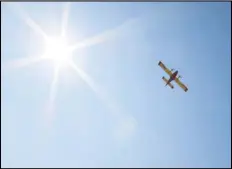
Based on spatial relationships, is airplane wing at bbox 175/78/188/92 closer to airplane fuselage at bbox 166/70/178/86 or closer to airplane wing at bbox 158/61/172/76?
airplane fuselage at bbox 166/70/178/86

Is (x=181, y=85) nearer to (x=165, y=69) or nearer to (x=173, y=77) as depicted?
(x=173, y=77)

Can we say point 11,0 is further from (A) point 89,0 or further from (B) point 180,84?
(B) point 180,84

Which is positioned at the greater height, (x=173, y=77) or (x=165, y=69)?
(x=165, y=69)

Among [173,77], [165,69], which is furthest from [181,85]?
[165,69]

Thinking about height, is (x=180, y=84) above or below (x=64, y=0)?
above

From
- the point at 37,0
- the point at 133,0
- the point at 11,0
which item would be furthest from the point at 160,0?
the point at 11,0

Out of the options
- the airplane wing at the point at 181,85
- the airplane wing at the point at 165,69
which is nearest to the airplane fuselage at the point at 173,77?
the airplane wing at the point at 165,69

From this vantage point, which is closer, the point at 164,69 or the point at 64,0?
the point at 64,0

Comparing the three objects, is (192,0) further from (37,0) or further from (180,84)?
(180,84)

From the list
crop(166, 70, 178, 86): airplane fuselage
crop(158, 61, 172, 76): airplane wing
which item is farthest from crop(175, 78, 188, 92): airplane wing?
crop(158, 61, 172, 76): airplane wing

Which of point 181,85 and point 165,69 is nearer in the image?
point 165,69

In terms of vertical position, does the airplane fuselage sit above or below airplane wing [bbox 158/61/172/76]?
below
